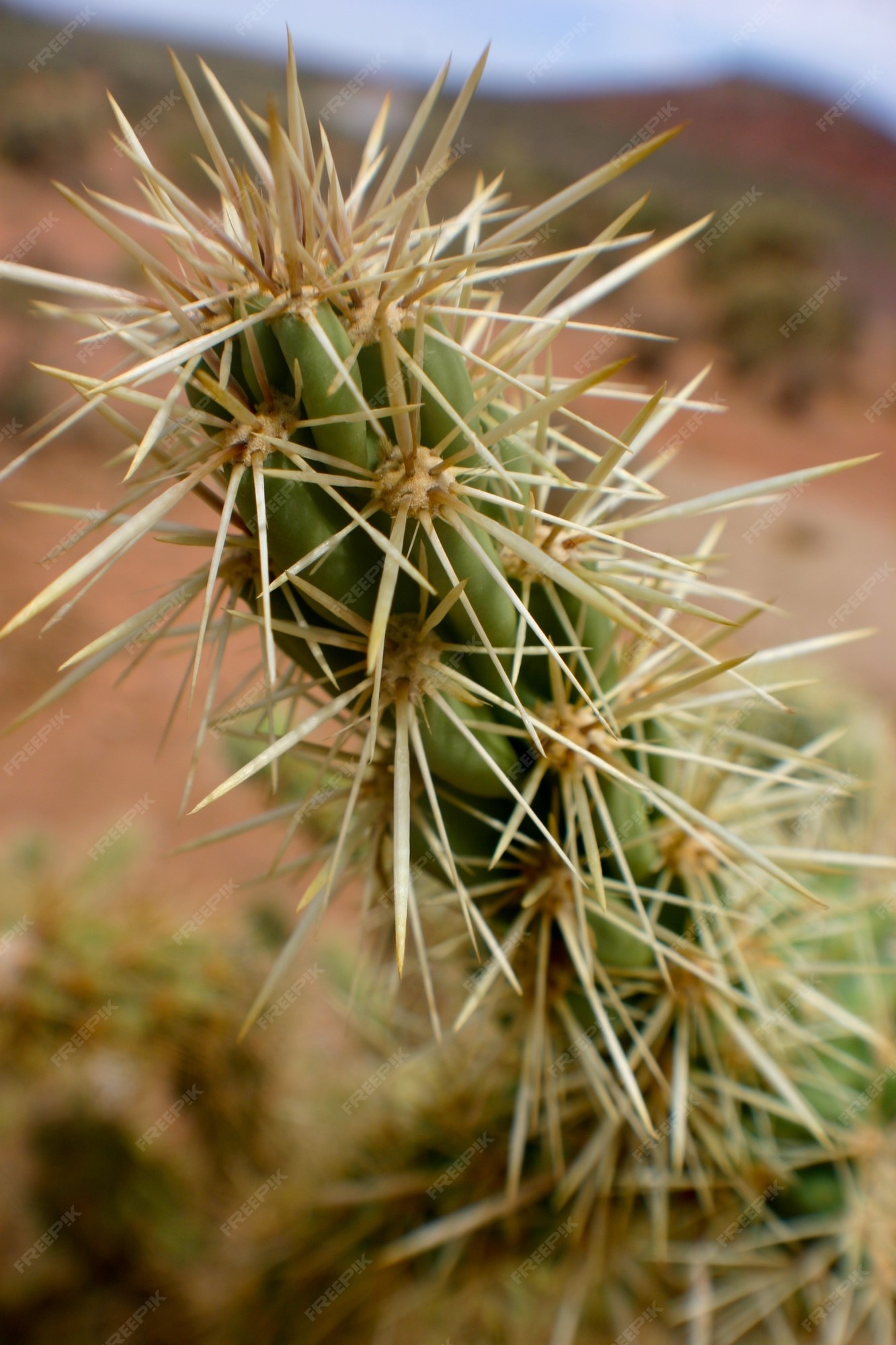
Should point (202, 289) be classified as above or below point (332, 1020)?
above

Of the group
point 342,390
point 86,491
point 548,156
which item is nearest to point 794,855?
point 342,390

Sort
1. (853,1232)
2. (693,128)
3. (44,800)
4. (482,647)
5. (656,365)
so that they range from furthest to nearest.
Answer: (693,128) → (656,365) → (44,800) → (853,1232) → (482,647)

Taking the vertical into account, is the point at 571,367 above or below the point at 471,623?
above

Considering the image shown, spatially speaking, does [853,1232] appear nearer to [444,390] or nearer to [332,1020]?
[444,390]

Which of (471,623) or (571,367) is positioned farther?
(571,367)

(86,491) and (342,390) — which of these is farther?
(86,491)

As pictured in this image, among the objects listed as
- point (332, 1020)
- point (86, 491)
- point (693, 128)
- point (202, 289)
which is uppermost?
point (693, 128)

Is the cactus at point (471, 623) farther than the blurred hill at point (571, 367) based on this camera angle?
No

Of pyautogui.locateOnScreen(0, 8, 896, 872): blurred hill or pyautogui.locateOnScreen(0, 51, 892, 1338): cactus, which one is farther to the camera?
pyautogui.locateOnScreen(0, 8, 896, 872): blurred hill
